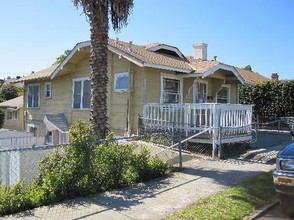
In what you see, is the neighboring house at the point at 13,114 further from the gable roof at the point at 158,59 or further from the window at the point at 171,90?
the window at the point at 171,90

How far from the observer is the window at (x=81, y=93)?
57.7 feet

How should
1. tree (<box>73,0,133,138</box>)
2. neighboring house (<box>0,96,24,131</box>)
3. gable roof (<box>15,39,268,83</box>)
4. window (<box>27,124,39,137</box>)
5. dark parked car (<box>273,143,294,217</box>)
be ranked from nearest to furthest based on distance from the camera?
dark parked car (<box>273,143,294,217</box>) → tree (<box>73,0,133,138</box>) → gable roof (<box>15,39,268,83</box>) → window (<box>27,124,39,137</box>) → neighboring house (<box>0,96,24,131</box>)

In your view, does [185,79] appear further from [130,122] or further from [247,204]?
[247,204]

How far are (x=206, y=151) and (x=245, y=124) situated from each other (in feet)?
8.66

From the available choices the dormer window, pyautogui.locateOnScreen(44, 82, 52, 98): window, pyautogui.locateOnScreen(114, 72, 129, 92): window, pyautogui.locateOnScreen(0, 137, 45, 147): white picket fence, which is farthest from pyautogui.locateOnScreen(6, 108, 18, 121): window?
pyautogui.locateOnScreen(114, 72, 129, 92): window

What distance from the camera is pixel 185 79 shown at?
53.4ft

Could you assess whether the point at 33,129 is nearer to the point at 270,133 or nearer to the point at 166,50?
the point at 166,50

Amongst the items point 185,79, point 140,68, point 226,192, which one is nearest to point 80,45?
point 140,68

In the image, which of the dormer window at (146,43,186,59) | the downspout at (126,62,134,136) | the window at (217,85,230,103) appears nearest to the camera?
the downspout at (126,62,134,136)

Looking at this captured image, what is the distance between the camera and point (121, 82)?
15.2 m

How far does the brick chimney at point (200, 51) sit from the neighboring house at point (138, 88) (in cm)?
334

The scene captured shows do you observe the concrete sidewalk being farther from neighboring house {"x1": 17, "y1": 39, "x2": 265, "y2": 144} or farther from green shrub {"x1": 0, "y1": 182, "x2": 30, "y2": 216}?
neighboring house {"x1": 17, "y1": 39, "x2": 265, "y2": 144}

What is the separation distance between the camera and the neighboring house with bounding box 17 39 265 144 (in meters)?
13.9

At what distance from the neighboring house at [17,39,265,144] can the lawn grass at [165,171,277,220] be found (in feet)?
15.4
